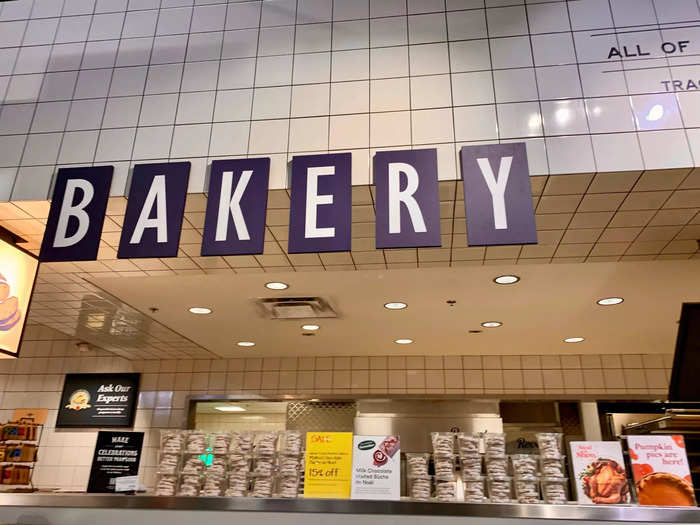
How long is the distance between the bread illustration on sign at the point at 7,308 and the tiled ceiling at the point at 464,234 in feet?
1.32

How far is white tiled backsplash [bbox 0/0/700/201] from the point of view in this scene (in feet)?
8.57

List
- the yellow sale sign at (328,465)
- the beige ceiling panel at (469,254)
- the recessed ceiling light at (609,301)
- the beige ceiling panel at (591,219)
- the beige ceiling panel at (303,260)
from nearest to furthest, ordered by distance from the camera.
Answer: the yellow sale sign at (328,465) < the beige ceiling panel at (591,219) < the beige ceiling panel at (469,254) < the beige ceiling panel at (303,260) < the recessed ceiling light at (609,301)

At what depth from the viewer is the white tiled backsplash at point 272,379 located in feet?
19.6

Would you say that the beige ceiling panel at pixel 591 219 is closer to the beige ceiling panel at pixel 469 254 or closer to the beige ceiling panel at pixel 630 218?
the beige ceiling panel at pixel 630 218

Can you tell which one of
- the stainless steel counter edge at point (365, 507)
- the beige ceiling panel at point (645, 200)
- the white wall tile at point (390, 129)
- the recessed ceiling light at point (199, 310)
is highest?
the white wall tile at point (390, 129)

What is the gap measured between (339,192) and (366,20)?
1309 millimetres

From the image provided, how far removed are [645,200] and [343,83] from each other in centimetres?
173

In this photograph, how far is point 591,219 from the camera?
2859 millimetres

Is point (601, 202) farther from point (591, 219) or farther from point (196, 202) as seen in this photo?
point (196, 202)

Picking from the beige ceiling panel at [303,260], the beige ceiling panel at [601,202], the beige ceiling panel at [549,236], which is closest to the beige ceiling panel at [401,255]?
the beige ceiling panel at [303,260]

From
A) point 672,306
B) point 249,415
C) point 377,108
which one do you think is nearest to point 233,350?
point 249,415

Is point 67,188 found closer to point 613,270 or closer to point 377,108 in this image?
point 377,108

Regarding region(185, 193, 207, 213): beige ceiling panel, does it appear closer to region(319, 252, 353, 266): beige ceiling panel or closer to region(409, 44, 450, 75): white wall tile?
region(319, 252, 353, 266): beige ceiling panel

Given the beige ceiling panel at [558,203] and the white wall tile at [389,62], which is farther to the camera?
the white wall tile at [389,62]
